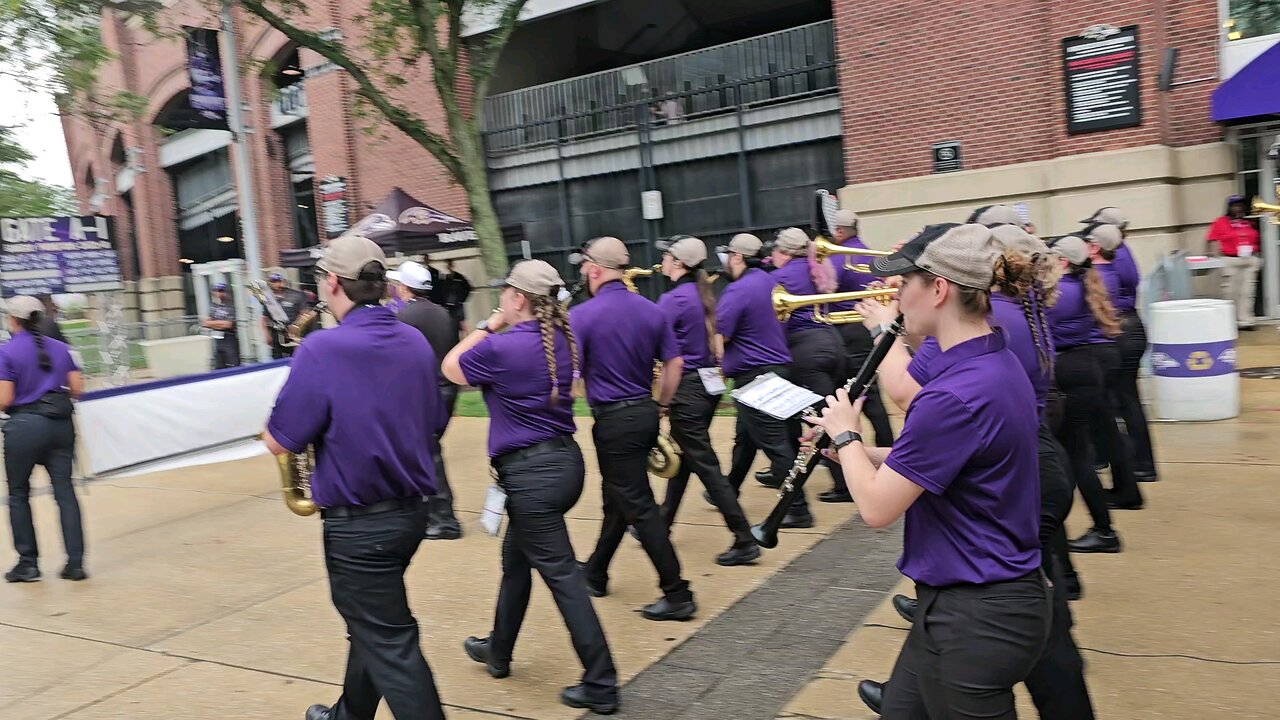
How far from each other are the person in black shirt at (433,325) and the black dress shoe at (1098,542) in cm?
384

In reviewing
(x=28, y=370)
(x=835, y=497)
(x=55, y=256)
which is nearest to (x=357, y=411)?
(x=28, y=370)

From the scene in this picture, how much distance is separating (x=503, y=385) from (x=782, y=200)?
11.2m

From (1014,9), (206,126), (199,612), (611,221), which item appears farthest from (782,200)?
(199,612)

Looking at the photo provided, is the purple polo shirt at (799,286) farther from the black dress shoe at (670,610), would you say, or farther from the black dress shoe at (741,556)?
the black dress shoe at (670,610)

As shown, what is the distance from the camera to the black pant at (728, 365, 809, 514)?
6.38m

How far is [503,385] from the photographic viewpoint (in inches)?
168

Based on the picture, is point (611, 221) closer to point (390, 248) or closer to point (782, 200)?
point (782, 200)

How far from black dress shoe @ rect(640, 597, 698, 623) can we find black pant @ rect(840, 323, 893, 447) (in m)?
2.36

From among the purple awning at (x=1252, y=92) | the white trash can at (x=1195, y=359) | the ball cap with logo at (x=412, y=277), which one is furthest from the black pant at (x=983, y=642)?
the purple awning at (x=1252, y=92)

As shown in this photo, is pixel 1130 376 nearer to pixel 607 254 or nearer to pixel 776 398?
pixel 776 398

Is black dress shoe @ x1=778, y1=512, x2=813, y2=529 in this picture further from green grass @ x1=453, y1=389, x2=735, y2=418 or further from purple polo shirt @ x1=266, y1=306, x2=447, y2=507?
green grass @ x1=453, y1=389, x2=735, y2=418

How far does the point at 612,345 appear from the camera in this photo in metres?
4.89

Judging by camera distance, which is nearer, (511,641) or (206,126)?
(511,641)

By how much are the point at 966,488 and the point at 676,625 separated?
2942 mm
